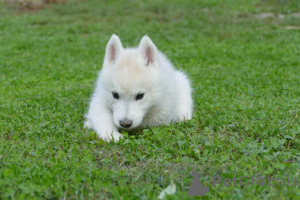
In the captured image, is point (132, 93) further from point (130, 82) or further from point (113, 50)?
point (113, 50)

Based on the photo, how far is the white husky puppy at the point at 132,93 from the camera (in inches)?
164

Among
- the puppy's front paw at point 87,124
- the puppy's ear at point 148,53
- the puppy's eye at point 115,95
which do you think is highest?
the puppy's ear at point 148,53

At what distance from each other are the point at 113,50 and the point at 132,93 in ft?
2.35

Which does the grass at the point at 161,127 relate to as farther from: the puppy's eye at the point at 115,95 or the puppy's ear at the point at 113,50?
the puppy's ear at the point at 113,50

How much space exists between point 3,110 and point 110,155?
84.3 inches

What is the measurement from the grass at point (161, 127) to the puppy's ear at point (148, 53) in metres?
0.81

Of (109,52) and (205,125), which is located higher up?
(109,52)

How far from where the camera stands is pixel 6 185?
9.67 ft

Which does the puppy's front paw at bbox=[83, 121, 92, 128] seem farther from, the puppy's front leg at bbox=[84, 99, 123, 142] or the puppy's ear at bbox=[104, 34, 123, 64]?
the puppy's ear at bbox=[104, 34, 123, 64]

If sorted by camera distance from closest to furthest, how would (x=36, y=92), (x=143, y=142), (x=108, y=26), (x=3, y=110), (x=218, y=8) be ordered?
(x=143, y=142) < (x=3, y=110) < (x=36, y=92) < (x=108, y=26) < (x=218, y=8)

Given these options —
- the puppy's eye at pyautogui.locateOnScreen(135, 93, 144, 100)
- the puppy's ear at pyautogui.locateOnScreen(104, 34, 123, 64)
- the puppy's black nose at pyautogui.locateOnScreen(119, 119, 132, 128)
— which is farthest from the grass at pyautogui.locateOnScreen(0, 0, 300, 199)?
the puppy's ear at pyautogui.locateOnScreen(104, 34, 123, 64)

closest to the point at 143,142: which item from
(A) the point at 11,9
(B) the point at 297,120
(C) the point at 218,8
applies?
(B) the point at 297,120

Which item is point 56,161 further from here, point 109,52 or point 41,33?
point 41,33

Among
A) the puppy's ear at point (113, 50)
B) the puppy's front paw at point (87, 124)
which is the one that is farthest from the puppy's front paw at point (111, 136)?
the puppy's ear at point (113, 50)
